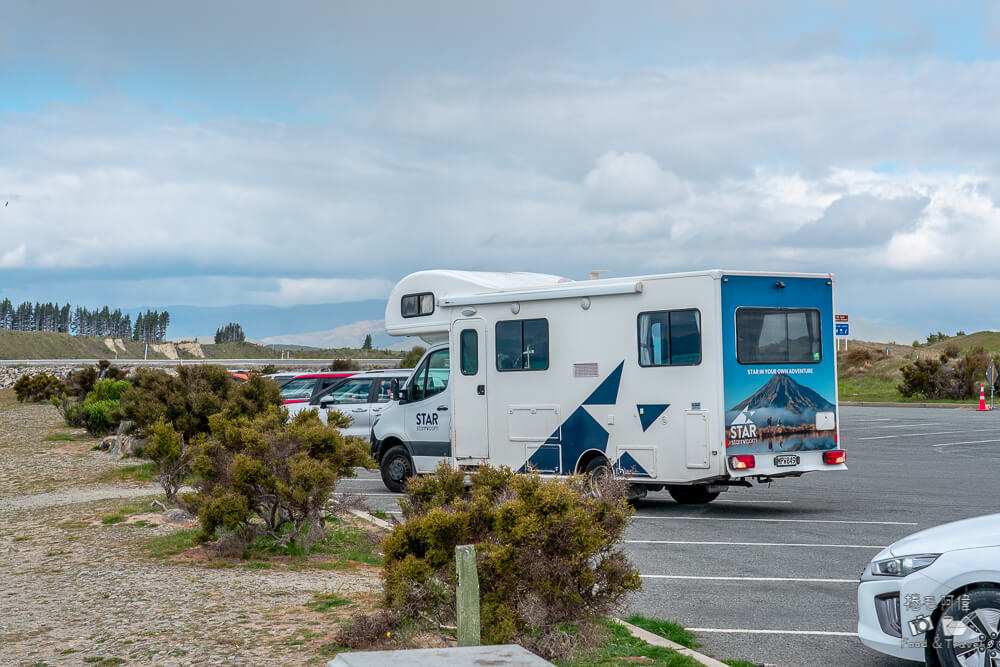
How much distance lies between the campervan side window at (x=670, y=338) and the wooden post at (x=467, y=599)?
7.37m

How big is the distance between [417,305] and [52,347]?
13923 cm

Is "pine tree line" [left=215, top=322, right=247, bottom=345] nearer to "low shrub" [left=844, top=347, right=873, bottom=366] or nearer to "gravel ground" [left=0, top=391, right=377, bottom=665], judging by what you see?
"low shrub" [left=844, top=347, right=873, bottom=366]

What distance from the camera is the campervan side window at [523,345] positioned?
13.7m

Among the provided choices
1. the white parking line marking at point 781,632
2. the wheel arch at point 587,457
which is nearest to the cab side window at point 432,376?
the wheel arch at point 587,457

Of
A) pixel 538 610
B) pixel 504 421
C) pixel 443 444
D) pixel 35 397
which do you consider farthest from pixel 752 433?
pixel 35 397

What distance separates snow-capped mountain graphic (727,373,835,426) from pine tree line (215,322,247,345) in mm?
151176

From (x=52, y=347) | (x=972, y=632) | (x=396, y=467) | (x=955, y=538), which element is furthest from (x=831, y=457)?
(x=52, y=347)

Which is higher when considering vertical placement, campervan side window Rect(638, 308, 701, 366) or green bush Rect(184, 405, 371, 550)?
campervan side window Rect(638, 308, 701, 366)

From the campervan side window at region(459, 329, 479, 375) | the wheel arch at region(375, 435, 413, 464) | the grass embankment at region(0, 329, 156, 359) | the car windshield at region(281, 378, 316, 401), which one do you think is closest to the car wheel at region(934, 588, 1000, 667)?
the campervan side window at region(459, 329, 479, 375)

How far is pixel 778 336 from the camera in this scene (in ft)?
41.3

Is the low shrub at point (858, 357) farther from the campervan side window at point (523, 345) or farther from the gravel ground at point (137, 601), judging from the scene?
the gravel ground at point (137, 601)

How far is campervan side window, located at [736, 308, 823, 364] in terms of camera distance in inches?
487

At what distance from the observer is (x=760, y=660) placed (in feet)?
21.0

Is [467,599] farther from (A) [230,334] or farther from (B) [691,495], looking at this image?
(A) [230,334]
